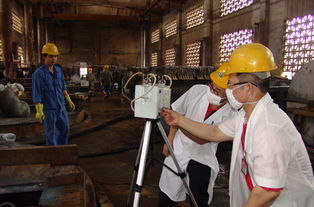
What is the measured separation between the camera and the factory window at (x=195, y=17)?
17.2 meters

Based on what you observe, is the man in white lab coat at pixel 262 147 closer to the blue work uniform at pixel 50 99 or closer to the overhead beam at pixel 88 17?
the blue work uniform at pixel 50 99

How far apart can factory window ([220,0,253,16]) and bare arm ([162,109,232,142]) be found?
465 inches

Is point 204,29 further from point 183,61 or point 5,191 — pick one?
point 5,191

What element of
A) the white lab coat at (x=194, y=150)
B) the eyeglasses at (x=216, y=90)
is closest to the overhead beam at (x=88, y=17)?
the white lab coat at (x=194, y=150)

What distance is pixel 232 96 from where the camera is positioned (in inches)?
63.9

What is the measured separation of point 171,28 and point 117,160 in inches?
733

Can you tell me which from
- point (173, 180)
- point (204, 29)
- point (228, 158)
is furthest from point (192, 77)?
point (204, 29)

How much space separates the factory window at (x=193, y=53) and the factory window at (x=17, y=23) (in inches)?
465

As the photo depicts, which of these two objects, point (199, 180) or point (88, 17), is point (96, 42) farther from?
point (199, 180)

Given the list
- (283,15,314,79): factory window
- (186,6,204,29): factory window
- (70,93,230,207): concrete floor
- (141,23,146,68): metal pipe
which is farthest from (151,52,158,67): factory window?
(70,93,230,207): concrete floor

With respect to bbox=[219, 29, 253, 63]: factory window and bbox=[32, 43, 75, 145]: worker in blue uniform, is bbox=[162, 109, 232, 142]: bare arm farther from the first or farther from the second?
bbox=[219, 29, 253, 63]: factory window

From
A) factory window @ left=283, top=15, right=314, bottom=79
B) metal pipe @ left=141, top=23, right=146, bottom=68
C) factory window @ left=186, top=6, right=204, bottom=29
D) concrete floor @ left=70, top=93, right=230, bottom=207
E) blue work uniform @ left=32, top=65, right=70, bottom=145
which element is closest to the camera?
concrete floor @ left=70, top=93, right=230, bottom=207

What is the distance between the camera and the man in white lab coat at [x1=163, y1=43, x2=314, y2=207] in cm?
131

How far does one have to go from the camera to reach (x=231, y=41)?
45.5 feet
